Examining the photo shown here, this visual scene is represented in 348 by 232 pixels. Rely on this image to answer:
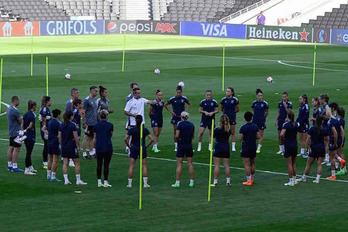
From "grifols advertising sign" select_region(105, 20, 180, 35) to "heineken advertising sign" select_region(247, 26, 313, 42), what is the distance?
900 centimetres

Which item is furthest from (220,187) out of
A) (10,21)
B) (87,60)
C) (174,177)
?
(10,21)

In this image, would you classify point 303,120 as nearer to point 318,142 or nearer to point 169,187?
point 318,142

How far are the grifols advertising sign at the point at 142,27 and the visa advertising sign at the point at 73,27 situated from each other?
2.81ft

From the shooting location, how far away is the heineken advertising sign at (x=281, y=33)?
7444cm

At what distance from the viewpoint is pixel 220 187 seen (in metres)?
21.5

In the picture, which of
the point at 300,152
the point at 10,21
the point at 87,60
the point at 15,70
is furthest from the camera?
the point at 10,21

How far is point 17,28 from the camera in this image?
255 feet

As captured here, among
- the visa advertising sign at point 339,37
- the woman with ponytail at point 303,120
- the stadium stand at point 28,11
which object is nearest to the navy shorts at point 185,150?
the woman with ponytail at point 303,120

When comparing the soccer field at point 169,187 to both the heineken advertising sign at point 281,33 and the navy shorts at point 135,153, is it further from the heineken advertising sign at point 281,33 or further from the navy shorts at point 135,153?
the heineken advertising sign at point 281,33

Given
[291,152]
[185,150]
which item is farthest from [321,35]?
[185,150]

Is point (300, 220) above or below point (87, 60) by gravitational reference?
below

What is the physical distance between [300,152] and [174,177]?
5446 millimetres

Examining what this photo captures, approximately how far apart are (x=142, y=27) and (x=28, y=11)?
37.1ft

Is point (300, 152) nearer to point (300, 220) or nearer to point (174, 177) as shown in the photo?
point (174, 177)
